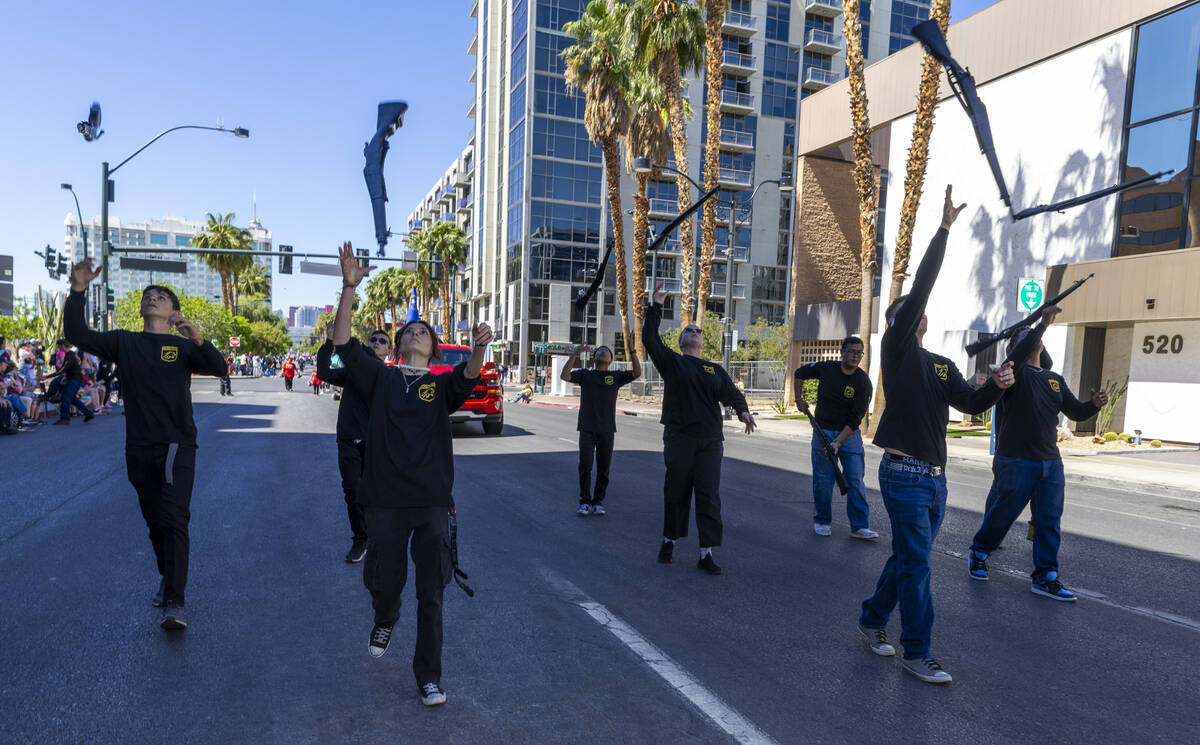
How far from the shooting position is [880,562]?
6477mm

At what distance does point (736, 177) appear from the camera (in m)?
58.8

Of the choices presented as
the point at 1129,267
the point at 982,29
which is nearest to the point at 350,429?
the point at 1129,267

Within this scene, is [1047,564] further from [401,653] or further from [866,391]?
[401,653]

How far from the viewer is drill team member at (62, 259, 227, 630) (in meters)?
4.54

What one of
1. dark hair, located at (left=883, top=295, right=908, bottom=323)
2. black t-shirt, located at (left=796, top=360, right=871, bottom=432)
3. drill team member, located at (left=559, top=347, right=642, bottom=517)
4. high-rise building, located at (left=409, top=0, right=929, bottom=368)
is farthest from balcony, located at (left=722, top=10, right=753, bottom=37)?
dark hair, located at (left=883, top=295, right=908, bottom=323)

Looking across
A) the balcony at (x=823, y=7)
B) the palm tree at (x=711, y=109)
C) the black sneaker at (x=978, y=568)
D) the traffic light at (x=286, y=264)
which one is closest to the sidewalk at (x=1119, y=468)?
the black sneaker at (x=978, y=568)

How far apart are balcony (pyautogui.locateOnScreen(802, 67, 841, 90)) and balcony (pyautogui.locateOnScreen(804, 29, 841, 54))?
1462 millimetres

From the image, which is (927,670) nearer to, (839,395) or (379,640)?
(379,640)

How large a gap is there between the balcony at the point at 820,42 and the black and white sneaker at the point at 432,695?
63592mm

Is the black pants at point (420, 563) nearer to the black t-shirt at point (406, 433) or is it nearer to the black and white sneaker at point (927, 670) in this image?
the black t-shirt at point (406, 433)

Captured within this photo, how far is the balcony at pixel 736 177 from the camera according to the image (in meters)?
58.1

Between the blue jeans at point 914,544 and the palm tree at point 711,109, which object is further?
the palm tree at point 711,109

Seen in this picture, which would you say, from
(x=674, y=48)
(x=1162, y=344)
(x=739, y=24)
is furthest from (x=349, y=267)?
(x=739, y=24)

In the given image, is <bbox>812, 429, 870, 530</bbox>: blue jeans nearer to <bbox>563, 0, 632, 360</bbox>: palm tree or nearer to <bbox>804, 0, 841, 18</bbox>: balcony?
<bbox>563, 0, 632, 360</bbox>: palm tree
